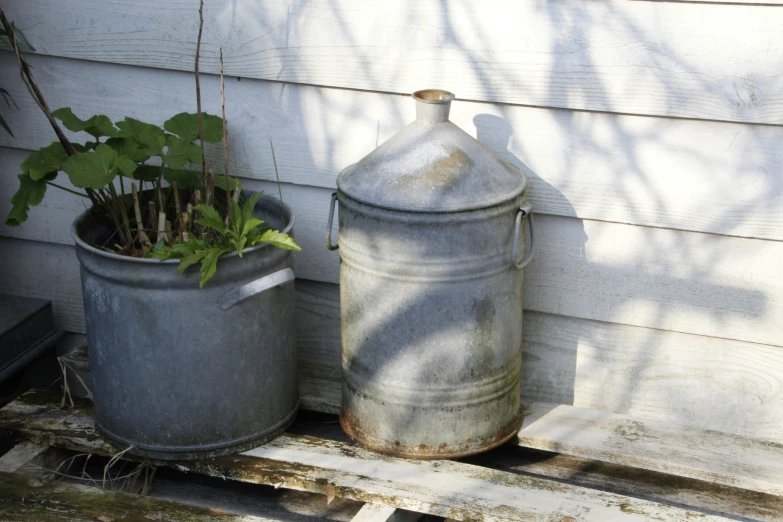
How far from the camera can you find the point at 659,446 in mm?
2111

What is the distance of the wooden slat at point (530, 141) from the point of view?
2.00 m

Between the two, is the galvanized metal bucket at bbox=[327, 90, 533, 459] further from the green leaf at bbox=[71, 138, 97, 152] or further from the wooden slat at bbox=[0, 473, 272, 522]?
the green leaf at bbox=[71, 138, 97, 152]

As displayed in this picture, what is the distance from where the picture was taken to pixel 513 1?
2.00 m

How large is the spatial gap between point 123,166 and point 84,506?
74 cm

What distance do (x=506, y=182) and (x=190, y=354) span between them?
799 millimetres

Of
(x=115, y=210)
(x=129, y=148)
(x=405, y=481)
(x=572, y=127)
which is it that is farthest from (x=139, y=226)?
(x=572, y=127)

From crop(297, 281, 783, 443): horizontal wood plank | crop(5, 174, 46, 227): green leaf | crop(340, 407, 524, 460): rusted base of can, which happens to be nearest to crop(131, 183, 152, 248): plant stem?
crop(5, 174, 46, 227): green leaf

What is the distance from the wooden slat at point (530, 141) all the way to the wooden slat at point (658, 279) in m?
0.04

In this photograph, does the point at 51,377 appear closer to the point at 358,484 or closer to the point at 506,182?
the point at 358,484

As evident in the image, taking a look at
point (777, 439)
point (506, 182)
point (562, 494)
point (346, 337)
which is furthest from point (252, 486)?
point (777, 439)

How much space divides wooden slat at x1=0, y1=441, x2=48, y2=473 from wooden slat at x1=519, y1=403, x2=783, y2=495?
1.18m

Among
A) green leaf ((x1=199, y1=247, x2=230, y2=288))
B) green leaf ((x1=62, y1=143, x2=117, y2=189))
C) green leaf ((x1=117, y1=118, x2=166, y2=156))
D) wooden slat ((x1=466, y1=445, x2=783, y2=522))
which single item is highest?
green leaf ((x1=117, y1=118, x2=166, y2=156))

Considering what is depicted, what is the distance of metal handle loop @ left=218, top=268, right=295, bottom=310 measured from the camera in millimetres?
1959

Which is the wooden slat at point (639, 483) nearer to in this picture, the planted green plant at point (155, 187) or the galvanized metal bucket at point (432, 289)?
the galvanized metal bucket at point (432, 289)
